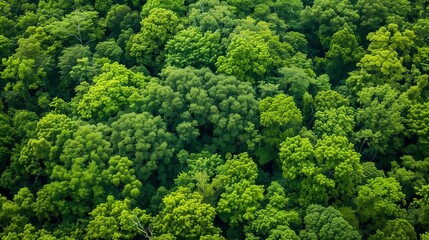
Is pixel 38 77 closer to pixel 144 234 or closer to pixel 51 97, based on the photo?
pixel 51 97

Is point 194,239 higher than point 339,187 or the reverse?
the reverse

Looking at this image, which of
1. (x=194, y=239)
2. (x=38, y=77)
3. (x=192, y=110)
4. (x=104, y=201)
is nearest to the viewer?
(x=194, y=239)

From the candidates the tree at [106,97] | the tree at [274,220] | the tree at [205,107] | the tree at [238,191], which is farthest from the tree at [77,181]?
the tree at [274,220]

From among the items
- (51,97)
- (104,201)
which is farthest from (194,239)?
(51,97)

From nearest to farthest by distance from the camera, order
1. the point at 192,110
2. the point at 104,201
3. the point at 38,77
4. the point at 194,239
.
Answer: the point at 194,239
the point at 104,201
the point at 192,110
the point at 38,77

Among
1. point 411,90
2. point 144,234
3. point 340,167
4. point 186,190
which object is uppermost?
point 411,90

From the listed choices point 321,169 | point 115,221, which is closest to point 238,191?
point 321,169

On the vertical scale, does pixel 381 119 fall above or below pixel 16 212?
above

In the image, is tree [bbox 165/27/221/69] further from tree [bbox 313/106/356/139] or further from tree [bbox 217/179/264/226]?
tree [bbox 217/179/264/226]

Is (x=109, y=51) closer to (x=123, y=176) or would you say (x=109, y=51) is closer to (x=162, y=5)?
(x=162, y=5)
